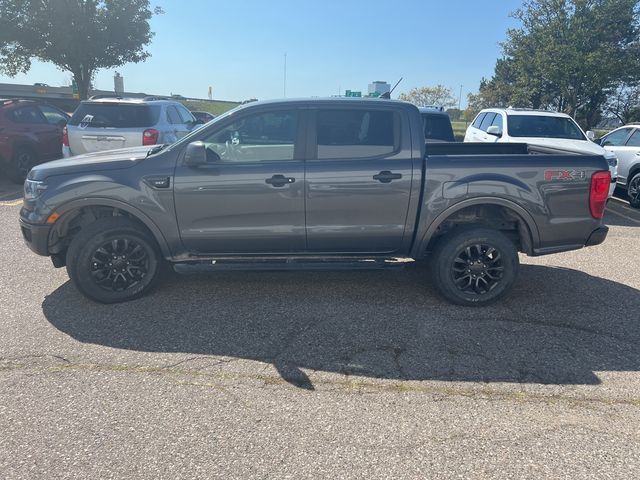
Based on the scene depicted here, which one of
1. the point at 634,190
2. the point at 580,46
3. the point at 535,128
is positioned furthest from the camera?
the point at 580,46

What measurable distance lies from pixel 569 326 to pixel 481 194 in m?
1.37

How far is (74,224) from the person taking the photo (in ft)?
15.0

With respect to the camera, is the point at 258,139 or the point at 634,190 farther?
the point at 634,190

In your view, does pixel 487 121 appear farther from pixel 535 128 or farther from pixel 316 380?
pixel 316 380

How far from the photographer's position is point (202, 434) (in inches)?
110

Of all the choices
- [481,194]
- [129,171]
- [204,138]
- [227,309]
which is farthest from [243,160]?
[481,194]

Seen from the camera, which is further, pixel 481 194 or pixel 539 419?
pixel 481 194

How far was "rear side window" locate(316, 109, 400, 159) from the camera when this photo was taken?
4.38m

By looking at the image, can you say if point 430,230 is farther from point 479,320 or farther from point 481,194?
point 479,320

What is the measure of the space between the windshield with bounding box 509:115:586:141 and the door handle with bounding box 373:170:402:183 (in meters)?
6.17

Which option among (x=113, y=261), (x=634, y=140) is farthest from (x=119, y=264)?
(x=634, y=140)

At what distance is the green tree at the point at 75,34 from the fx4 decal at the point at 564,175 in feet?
74.8

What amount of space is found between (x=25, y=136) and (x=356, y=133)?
884 cm

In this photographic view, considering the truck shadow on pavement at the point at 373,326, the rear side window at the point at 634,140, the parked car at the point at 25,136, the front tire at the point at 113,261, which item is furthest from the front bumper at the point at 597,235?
the parked car at the point at 25,136
